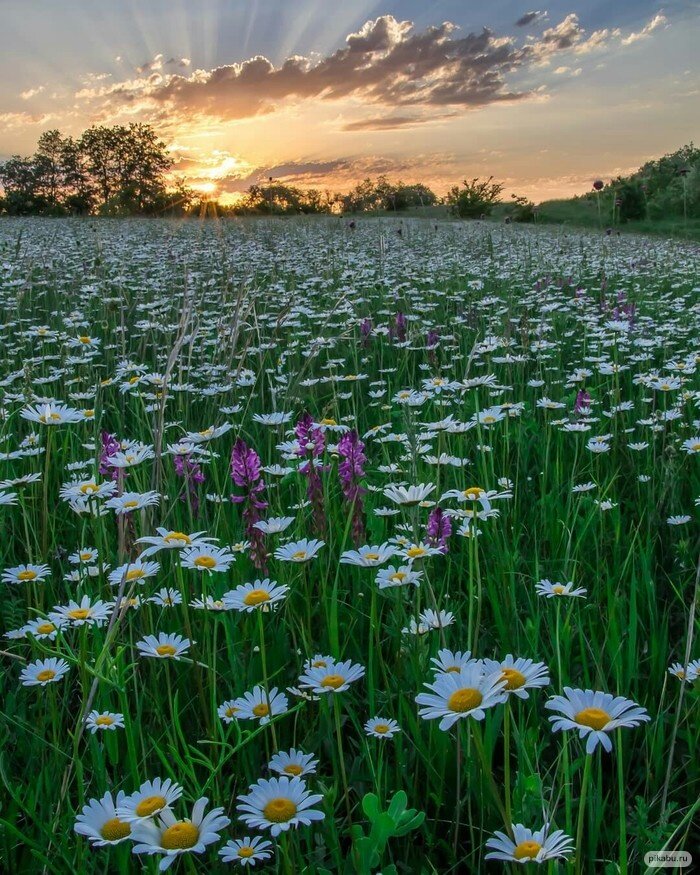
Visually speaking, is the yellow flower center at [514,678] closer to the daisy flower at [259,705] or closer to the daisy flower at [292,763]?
the daisy flower at [292,763]

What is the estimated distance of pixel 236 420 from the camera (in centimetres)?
331

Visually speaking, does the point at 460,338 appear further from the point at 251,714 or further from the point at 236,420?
the point at 251,714

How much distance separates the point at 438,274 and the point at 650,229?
15911mm

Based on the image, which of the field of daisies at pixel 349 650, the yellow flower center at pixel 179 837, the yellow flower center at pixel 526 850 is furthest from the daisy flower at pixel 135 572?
the yellow flower center at pixel 526 850

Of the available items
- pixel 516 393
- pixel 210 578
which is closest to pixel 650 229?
pixel 516 393

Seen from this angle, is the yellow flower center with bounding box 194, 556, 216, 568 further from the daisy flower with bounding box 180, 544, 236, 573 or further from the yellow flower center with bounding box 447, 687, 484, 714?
the yellow flower center with bounding box 447, 687, 484, 714

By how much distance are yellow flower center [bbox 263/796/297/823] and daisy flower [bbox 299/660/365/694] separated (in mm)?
203

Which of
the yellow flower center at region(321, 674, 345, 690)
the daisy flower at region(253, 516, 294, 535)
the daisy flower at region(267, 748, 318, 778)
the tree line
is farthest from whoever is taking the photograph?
the tree line

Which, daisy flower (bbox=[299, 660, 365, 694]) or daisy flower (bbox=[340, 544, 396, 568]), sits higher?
daisy flower (bbox=[340, 544, 396, 568])

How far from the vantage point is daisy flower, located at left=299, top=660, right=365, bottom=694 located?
3.77 feet

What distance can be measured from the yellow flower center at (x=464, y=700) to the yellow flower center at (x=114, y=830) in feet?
1.46

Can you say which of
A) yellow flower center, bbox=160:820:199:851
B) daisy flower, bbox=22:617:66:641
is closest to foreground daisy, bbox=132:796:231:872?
yellow flower center, bbox=160:820:199:851

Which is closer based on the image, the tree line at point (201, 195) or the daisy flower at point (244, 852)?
the daisy flower at point (244, 852)

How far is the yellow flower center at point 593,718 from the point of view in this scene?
0.87 meters
